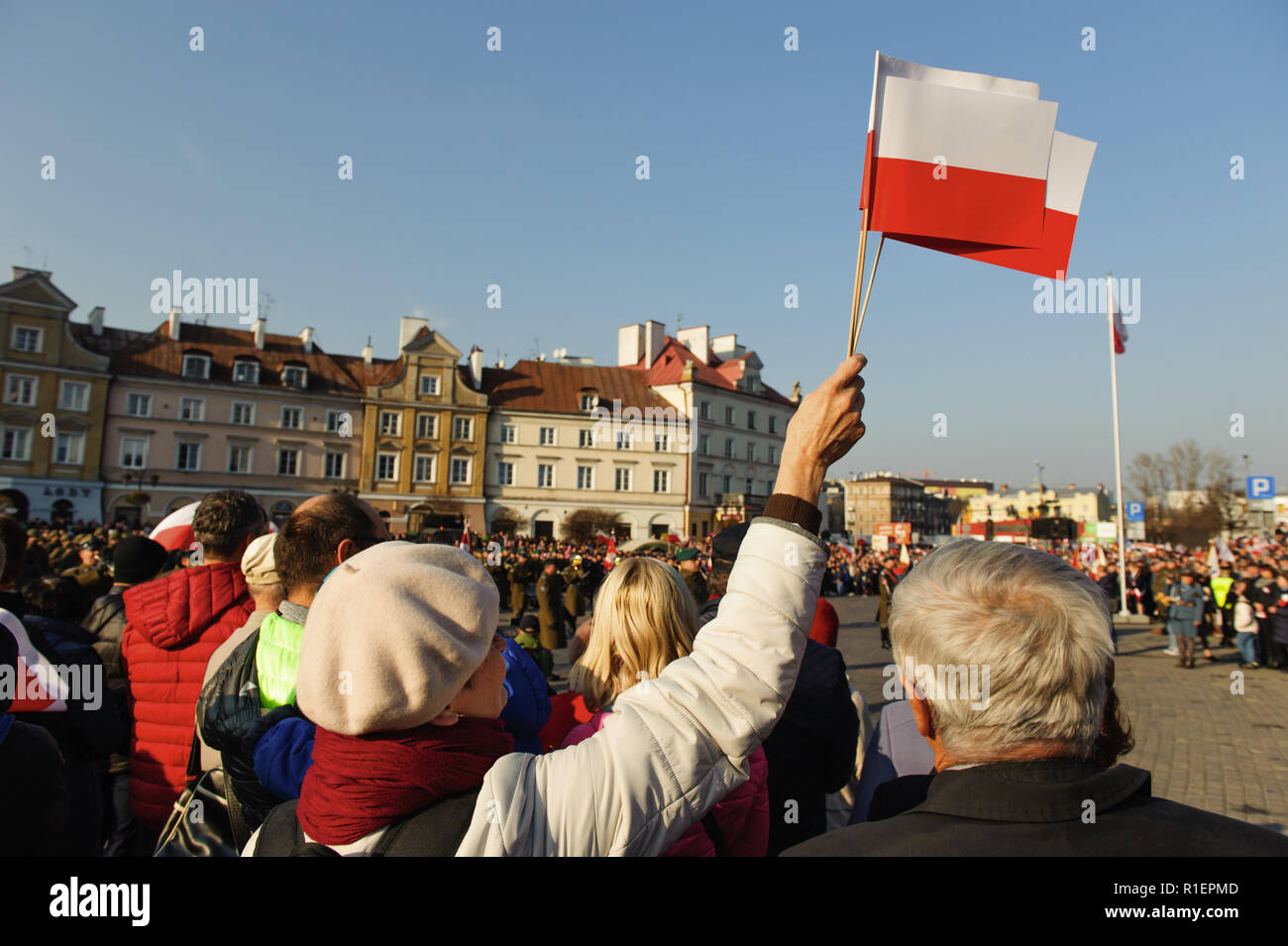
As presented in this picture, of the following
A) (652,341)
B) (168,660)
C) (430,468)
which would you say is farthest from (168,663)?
(652,341)

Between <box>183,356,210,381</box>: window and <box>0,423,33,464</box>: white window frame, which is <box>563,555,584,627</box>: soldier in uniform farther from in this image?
<box>0,423,33,464</box>: white window frame

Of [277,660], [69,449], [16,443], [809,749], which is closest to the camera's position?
[277,660]

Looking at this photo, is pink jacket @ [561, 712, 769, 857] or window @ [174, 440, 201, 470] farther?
window @ [174, 440, 201, 470]

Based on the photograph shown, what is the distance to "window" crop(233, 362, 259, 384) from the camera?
46.0 metres

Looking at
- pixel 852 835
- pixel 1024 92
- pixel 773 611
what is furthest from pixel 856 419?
pixel 1024 92

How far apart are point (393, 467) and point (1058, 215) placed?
4842 centimetres

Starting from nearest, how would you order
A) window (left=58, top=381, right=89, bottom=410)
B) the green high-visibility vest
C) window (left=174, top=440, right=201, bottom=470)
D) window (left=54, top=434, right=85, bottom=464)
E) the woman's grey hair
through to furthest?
the woman's grey hair, the green high-visibility vest, window (left=54, top=434, right=85, bottom=464), window (left=58, top=381, right=89, bottom=410), window (left=174, top=440, right=201, bottom=470)

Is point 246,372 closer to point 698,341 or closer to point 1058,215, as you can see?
point 698,341

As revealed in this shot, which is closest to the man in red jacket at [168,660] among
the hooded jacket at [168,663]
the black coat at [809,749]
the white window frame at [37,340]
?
the hooded jacket at [168,663]

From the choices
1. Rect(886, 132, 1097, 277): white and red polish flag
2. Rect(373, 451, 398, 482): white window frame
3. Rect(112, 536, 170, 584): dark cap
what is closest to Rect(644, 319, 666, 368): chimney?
Rect(373, 451, 398, 482): white window frame

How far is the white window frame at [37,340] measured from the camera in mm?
40094

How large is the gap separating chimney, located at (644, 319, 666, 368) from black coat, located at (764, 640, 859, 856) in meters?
55.2

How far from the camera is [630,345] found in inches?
2351

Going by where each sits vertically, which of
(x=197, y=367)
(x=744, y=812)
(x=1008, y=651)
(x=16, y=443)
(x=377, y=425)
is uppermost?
(x=197, y=367)
